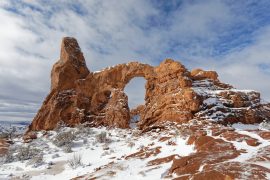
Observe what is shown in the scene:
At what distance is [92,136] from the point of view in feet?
123

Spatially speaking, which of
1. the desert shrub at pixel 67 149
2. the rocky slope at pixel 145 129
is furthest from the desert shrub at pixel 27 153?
the desert shrub at pixel 67 149

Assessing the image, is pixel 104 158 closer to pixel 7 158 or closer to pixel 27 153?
pixel 27 153

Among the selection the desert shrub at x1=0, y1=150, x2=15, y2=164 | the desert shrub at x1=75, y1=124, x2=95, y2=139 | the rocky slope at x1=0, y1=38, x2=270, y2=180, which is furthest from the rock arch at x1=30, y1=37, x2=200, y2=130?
the desert shrub at x1=0, y1=150, x2=15, y2=164

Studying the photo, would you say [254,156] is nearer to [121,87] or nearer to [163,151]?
[163,151]

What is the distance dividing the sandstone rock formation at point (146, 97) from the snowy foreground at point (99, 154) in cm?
265

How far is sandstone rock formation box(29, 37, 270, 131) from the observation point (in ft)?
113

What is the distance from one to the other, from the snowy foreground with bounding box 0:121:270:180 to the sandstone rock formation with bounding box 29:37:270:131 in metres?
2.65

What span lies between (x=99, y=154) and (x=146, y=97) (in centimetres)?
1541

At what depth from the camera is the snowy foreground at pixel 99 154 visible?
747 inches

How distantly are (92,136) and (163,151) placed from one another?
1626 centimetres

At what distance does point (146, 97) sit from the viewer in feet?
140

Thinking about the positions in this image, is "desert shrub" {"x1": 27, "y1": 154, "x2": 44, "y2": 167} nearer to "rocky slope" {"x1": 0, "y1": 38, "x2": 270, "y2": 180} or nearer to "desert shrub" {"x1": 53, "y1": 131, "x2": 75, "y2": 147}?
"rocky slope" {"x1": 0, "y1": 38, "x2": 270, "y2": 180}

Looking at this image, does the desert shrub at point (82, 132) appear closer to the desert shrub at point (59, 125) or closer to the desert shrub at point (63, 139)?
the desert shrub at point (63, 139)

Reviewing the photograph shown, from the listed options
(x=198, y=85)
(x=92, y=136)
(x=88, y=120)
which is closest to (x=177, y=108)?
(x=198, y=85)
